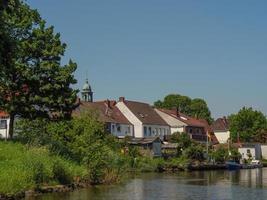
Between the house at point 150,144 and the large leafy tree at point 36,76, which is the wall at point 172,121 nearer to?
the house at point 150,144

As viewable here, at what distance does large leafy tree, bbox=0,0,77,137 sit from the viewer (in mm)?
51188

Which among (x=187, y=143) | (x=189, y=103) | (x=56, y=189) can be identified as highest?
(x=189, y=103)

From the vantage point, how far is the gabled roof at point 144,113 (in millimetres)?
124500

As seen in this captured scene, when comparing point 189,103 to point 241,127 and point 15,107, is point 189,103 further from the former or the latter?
point 15,107

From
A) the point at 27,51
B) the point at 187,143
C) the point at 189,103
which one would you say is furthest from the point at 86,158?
the point at 189,103

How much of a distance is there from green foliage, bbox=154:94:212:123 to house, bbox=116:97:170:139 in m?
45.0

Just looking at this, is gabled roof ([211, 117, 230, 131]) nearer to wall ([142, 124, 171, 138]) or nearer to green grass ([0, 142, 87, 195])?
wall ([142, 124, 171, 138])

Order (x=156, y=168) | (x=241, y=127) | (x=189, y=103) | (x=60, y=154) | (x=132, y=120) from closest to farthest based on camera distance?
(x=60, y=154)
(x=156, y=168)
(x=132, y=120)
(x=241, y=127)
(x=189, y=103)

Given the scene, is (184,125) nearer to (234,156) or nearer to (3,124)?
(234,156)

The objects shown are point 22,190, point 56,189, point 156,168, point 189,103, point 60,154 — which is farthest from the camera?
point 189,103

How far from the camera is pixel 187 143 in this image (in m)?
109

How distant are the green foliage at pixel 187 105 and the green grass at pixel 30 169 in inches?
5165

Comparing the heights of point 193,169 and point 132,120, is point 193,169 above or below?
below

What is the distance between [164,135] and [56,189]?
289 feet
